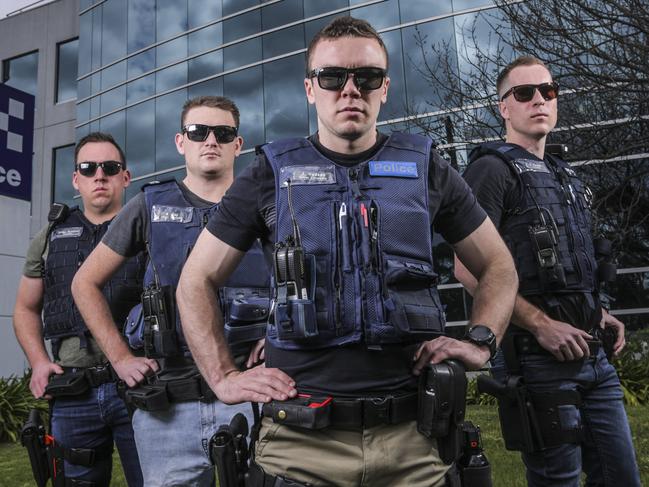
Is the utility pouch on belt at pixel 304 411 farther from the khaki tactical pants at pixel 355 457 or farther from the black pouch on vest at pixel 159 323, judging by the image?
the black pouch on vest at pixel 159 323

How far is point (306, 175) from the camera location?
1.89 metres

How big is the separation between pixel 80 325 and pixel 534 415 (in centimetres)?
243

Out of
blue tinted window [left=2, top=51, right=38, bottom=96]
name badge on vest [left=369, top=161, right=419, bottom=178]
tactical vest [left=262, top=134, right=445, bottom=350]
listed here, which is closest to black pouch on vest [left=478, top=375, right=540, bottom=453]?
tactical vest [left=262, top=134, right=445, bottom=350]

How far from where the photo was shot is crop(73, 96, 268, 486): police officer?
9.16 ft

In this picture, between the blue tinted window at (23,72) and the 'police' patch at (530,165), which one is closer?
the 'police' patch at (530,165)

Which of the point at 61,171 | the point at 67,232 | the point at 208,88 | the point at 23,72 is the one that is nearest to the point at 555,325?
the point at 67,232

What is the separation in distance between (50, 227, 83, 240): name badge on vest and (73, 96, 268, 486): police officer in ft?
2.30

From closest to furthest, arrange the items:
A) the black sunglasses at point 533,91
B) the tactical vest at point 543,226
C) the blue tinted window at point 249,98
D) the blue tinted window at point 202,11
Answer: the tactical vest at point 543,226, the black sunglasses at point 533,91, the blue tinted window at point 249,98, the blue tinted window at point 202,11

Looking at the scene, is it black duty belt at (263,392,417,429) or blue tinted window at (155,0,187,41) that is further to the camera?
blue tinted window at (155,0,187,41)

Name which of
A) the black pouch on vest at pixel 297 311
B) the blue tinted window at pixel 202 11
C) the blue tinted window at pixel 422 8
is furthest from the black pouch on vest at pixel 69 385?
the blue tinted window at pixel 202 11

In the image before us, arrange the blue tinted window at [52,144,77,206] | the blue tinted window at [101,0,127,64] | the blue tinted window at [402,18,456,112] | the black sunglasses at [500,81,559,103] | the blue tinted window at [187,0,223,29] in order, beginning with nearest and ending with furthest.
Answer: the black sunglasses at [500,81,559,103] → the blue tinted window at [402,18,456,112] → the blue tinted window at [187,0,223,29] → the blue tinted window at [101,0,127,64] → the blue tinted window at [52,144,77,206]

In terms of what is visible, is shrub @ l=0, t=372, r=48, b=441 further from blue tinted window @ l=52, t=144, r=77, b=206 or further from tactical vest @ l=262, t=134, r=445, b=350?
blue tinted window @ l=52, t=144, r=77, b=206

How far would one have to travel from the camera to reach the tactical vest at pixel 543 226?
9.07 ft

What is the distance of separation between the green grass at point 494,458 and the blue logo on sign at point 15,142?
3.78m
